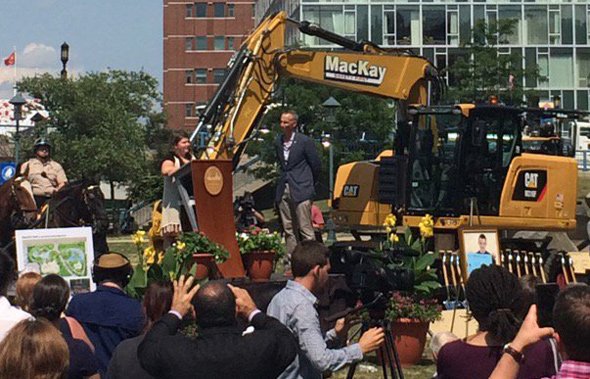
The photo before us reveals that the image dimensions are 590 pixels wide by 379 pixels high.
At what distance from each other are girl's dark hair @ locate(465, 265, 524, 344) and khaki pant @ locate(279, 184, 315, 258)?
9251 mm

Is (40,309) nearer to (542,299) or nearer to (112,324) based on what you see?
(112,324)

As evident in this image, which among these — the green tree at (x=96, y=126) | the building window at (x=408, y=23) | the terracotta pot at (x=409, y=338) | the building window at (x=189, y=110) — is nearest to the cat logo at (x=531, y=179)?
the terracotta pot at (x=409, y=338)

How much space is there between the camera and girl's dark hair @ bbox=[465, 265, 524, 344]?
5.39 meters

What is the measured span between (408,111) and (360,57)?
1302mm

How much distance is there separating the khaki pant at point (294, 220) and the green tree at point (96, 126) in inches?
1315

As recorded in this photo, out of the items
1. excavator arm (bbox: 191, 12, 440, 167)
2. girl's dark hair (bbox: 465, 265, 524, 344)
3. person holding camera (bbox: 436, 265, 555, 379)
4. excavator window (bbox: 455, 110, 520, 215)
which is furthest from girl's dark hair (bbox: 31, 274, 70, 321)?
excavator window (bbox: 455, 110, 520, 215)

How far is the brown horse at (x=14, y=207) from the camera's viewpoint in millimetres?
15586

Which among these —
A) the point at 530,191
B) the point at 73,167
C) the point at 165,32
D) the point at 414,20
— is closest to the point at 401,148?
the point at 530,191

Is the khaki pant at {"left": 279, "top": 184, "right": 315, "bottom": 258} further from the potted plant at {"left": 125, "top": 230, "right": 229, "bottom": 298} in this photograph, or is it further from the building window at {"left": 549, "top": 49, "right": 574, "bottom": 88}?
the building window at {"left": 549, "top": 49, "right": 574, "bottom": 88}

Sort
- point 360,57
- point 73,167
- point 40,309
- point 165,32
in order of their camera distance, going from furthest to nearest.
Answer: point 165,32 < point 73,167 < point 360,57 < point 40,309

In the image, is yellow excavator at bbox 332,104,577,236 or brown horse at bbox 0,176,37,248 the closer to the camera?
brown horse at bbox 0,176,37,248

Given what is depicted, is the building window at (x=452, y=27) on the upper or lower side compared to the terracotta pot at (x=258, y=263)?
upper

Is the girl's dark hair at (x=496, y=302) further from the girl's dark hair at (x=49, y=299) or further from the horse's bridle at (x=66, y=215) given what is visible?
the horse's bridle at (x=66, y=215)

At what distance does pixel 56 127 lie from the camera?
52.0 meters
